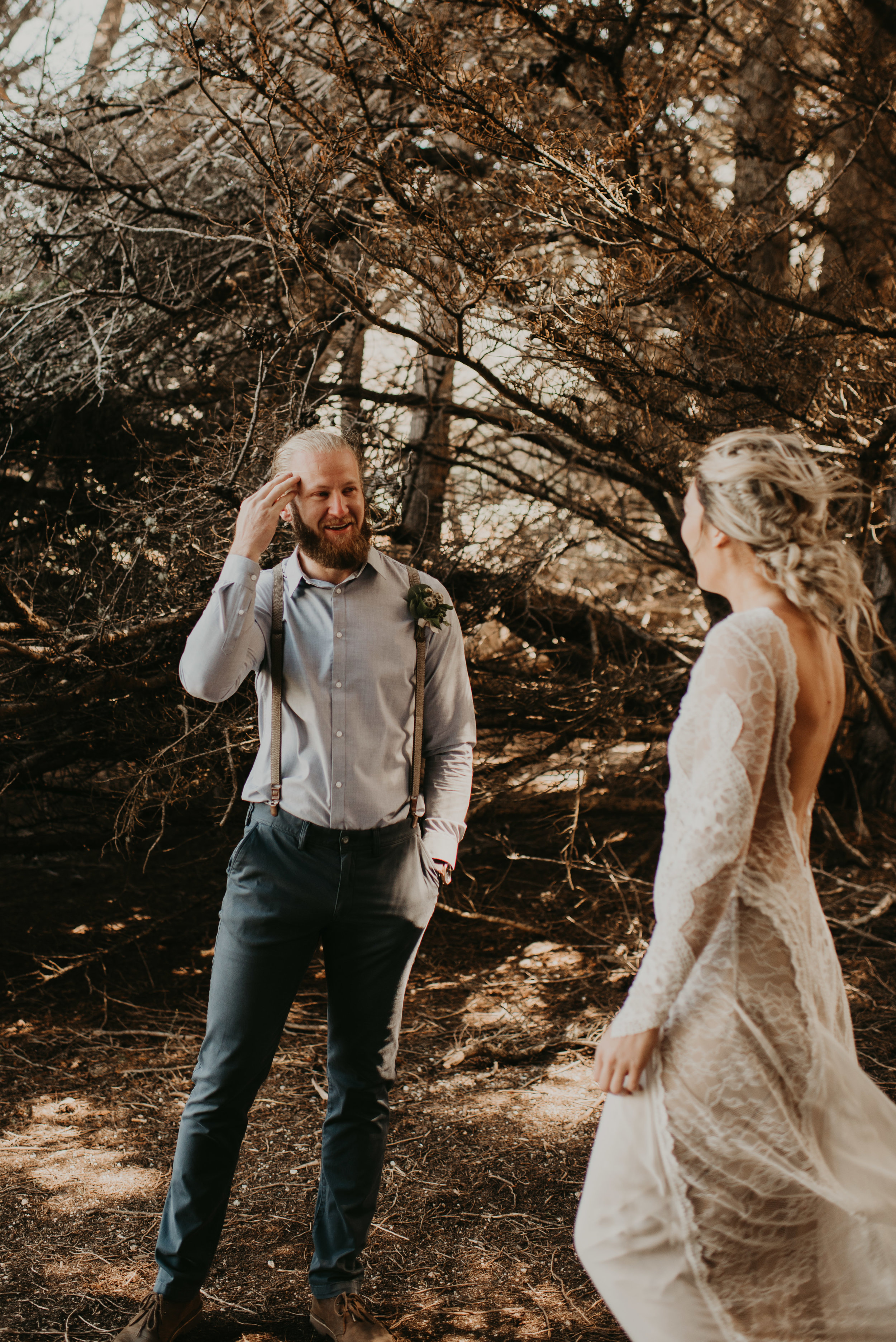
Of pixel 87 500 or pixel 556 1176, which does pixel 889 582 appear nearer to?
pixel 556 1176

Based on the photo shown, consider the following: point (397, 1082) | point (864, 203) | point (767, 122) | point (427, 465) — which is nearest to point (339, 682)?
point (397, 1082)

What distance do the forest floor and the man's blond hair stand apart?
2262mm

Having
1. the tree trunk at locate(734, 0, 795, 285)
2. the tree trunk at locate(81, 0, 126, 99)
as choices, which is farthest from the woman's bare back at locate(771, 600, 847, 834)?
the tree trunk at locate(81, 0, 126, 99)

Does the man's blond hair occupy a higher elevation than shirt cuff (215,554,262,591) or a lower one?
higher

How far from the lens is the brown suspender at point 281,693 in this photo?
2488 mm

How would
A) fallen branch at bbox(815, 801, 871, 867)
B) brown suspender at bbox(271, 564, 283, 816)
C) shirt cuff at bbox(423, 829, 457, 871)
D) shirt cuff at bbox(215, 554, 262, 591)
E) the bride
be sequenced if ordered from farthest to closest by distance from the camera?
fallen branch at bbox(815, 801, 871, 867), shirt cuff at bbox(423, 829, 457, 871), brown suspender at bbox(271, 564, 283, 816), shirt cuff at bbox(215, 554, 262, 591), the bride

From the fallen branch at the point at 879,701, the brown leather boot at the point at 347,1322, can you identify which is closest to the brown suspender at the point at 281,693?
the brown leather boot at the point at 347,1322

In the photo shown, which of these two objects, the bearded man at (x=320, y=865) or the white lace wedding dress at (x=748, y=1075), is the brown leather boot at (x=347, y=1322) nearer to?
the bearded man at (x=320, y=865)

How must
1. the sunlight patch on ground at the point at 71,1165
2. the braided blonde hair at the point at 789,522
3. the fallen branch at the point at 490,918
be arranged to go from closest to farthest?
1. the braided blonde hair at the point at 789,522
2. the sunlight patch on ground at the point at 71,1165
3. the fallen branch at the point at 490,918

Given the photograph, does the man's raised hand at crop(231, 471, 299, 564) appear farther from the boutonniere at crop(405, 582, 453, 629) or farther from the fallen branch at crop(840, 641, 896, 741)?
the fallen branch at crop(840, 641, 896, 741)

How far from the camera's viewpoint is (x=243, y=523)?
8.10 feet

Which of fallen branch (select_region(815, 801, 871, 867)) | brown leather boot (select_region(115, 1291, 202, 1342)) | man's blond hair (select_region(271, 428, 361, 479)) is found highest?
man's blond hair (select_region(271, 428, 361, 479))

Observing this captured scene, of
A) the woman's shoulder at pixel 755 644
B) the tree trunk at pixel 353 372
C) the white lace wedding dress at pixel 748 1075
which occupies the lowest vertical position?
the white lace wedding dress at pixel 748 1075

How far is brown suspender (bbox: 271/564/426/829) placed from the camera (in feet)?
8.16
